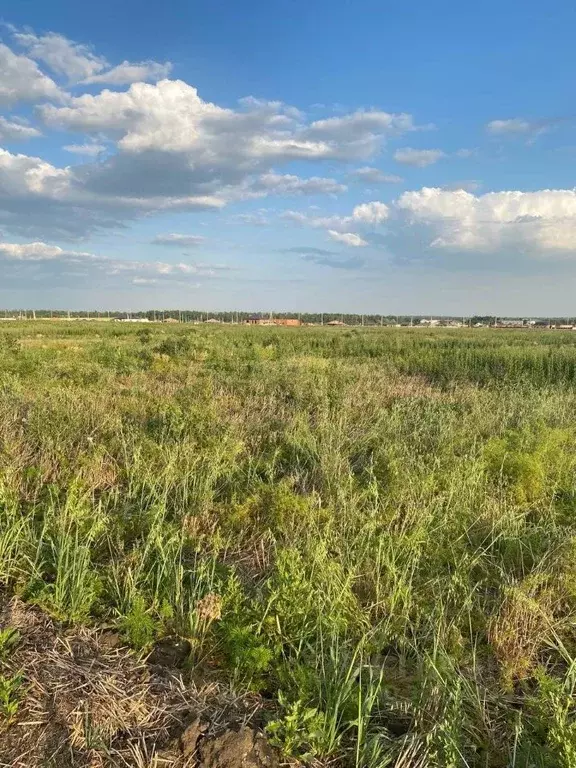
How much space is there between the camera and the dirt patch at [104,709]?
237cm

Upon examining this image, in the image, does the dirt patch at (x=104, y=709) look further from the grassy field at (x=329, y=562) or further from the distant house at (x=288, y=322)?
the distant house at (x=288, y=322)

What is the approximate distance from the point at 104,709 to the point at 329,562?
5.95ft

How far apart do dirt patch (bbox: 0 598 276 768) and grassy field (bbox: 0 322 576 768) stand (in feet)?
0.34

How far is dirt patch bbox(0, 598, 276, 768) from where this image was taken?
7.78ft

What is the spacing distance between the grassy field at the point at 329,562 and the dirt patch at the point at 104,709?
0.34ft

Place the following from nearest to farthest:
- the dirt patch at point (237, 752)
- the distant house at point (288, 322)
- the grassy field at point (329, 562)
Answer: the dirt patch at point (237, 752) → the grassy field at point (329, 562) → the distant house at point (288, 322)

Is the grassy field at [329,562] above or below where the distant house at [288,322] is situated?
below

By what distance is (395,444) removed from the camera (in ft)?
23.0

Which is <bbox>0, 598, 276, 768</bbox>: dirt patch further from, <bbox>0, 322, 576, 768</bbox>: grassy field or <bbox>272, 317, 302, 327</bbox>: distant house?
<bbox>272, 317, 302, 327</bbox>: distant house

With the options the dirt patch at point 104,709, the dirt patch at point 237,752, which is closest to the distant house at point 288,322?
the dirt patch at point 104,709

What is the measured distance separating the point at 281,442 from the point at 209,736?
5.19 metres

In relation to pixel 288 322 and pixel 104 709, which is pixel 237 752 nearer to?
pixel 104 709

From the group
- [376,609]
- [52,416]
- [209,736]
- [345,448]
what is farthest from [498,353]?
[209,736]

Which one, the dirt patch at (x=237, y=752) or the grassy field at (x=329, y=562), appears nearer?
the dirt patch at (x=237, y=752)
